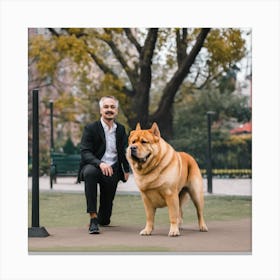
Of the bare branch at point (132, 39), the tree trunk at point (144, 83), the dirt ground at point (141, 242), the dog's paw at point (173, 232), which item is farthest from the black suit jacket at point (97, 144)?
the bare branch at point (132, 39)

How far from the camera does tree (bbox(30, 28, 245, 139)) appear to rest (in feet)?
38.3

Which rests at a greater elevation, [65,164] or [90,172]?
[90,172]

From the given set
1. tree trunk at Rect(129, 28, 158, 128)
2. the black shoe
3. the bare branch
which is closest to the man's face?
the black shoe

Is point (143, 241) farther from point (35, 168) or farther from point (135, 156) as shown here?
point (35, 168)

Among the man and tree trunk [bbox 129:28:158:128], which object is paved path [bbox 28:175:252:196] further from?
the man

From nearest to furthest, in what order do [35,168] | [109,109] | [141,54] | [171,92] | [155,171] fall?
1. [155,171]
2. [35,168]
3. [109,109]
4. [141,54]
5. [171,92]

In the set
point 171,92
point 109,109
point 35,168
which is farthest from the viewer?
point 171,92

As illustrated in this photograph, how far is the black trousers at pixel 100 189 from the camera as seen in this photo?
5.06m

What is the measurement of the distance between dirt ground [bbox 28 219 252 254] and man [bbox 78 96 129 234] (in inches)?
9.5

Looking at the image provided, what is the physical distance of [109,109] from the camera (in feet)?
17.0

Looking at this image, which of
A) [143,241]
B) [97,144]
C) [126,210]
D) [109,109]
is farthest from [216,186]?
[143,241]

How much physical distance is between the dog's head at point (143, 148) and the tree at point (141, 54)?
6.75 m

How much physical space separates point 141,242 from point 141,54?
7481mm

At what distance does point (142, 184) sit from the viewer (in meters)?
4.82
